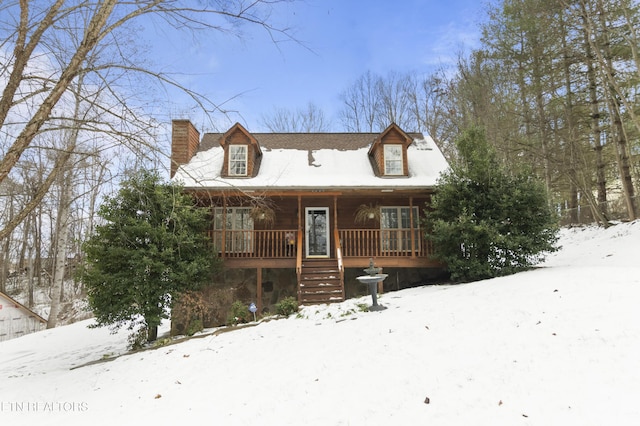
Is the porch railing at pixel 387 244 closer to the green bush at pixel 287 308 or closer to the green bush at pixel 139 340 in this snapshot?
the green bush at pixel 287 308

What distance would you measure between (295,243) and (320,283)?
219 centimetres

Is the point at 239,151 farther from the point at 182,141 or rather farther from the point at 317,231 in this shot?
the point at 317,231

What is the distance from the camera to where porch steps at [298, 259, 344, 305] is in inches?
403

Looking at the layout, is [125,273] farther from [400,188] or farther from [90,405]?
[400,188]

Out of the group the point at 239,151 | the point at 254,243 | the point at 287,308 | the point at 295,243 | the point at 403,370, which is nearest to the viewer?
the point at 403,370

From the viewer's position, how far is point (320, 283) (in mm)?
10883

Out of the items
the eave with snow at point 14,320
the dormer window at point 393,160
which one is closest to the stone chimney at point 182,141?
the dormer window at point 393,160

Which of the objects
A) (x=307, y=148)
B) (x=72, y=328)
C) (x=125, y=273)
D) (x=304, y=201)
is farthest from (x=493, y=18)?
(x=72, y=328)

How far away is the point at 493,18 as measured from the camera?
60.2 ft

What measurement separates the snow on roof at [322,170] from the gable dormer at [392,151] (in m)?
0.43

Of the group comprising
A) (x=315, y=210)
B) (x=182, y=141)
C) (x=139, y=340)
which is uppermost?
(x=182, y=141)

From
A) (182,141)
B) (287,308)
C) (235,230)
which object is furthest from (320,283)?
(182,141)

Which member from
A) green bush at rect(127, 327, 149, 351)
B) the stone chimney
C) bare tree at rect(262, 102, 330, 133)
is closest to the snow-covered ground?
green bush at rect(127, 327, 149, 351)

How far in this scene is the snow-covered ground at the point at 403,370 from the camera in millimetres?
3758
